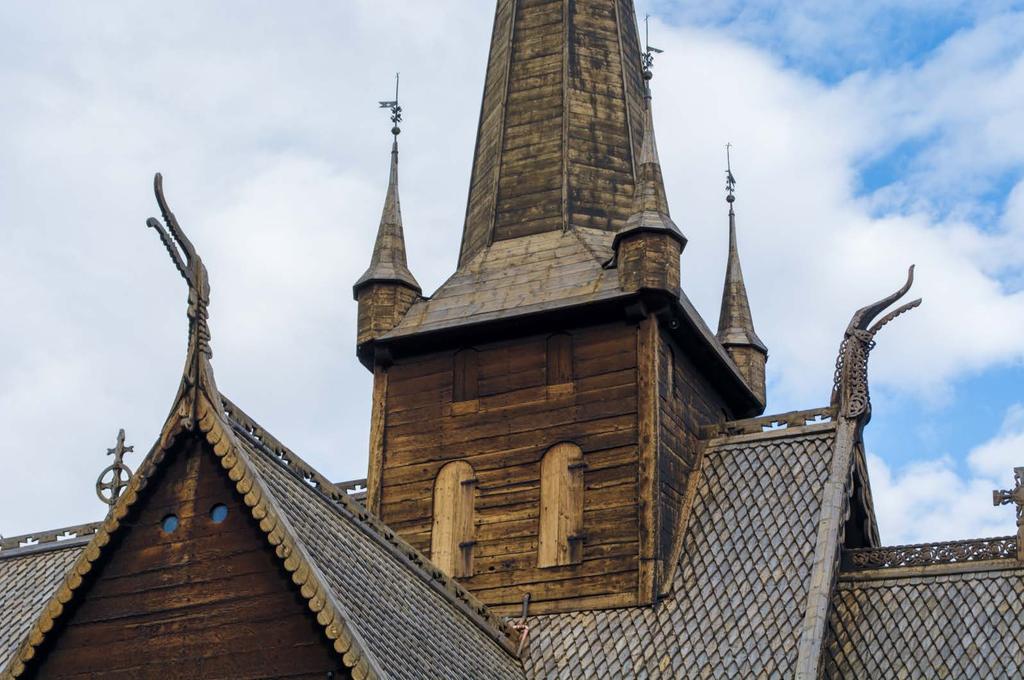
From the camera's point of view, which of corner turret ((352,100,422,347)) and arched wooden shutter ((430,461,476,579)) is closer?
arched wooden shutter ((430,461,476,579))

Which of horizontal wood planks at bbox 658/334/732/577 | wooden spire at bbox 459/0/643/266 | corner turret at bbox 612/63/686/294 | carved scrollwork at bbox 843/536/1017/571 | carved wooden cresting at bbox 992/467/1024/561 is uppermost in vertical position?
wooden spire at bbox 459/0/643/266

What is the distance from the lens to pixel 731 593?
22875mm

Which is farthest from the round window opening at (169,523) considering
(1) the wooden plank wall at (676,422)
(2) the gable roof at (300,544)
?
(1) the wooden plank wall at (676,422)

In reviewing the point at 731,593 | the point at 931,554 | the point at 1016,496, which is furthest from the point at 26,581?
the point at 1016,496

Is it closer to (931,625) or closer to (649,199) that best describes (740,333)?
(649,199)

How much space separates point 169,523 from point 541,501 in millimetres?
6974

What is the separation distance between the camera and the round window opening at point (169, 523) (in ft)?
63.2

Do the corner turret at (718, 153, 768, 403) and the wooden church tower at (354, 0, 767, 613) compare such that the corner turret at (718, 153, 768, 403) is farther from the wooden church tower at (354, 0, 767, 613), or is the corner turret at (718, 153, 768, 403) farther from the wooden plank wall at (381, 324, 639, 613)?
the wooden plank wall at (381, 324, 639, 613)

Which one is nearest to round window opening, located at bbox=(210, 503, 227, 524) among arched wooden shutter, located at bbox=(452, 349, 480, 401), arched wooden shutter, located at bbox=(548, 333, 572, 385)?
arched wooden shutter, located at bbox=(452, 349, 480, 401)

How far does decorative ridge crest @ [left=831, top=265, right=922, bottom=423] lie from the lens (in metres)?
24.5

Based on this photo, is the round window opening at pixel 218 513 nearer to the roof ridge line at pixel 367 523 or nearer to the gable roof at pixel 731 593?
the roof ridge line at pixel 367 523

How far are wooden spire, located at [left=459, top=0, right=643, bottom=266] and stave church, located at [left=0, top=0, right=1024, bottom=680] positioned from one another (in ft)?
0.18

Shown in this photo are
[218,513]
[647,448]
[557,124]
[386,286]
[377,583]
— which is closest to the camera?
[218,513]

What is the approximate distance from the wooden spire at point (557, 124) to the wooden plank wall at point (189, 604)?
1034cm
